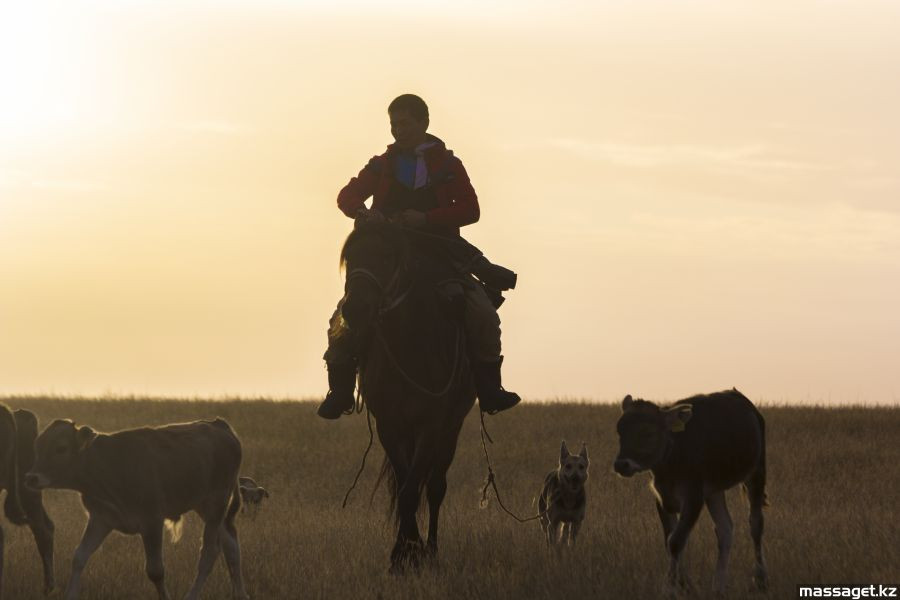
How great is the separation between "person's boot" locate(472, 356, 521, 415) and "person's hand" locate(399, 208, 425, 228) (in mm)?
1618

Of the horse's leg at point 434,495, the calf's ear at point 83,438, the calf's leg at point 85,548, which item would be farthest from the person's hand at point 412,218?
the calf's leg at point 85,548

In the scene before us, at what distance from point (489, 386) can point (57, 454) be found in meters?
4.61

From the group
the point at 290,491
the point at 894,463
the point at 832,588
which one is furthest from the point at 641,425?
the point at 894,463

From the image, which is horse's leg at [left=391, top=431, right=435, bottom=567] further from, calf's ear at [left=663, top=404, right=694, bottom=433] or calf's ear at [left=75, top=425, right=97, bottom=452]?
calf's ear at [left=75, top=425, right=97, bottom=452]

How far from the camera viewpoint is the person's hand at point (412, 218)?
12.6 meters

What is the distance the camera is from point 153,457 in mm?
10492

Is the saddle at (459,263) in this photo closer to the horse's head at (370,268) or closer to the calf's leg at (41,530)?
the horse's head at (370,268)

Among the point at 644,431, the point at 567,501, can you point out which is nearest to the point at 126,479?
the point at 644,431

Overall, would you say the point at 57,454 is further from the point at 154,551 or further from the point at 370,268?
the point at 370,268

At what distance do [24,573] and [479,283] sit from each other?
5.24 meters

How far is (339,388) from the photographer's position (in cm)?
1286

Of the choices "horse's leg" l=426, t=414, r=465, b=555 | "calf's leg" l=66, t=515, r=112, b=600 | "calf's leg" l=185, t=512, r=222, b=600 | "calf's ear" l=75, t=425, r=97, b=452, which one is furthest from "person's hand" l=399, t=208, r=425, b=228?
"calf's leg" l=66, t=515, r=112, b=600

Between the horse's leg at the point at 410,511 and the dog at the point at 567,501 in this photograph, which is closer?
the horse's leg at the point at 410,511

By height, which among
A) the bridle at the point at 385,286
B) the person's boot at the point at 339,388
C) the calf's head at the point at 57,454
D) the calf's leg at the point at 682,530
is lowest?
the calf's leg at the point at 682,530
